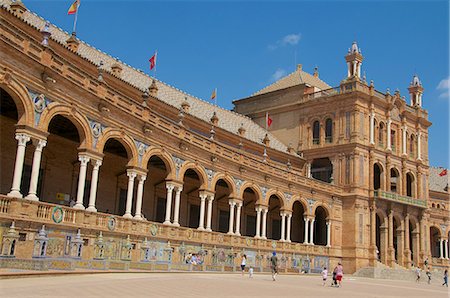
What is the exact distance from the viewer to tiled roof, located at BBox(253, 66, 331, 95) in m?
58.7

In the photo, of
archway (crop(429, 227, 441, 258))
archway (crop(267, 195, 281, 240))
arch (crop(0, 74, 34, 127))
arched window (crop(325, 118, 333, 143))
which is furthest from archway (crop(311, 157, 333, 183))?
arch (crop(0, 74, 34, 127))

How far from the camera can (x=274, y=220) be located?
1923 inches

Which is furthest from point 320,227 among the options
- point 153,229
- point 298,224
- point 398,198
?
point 153,229

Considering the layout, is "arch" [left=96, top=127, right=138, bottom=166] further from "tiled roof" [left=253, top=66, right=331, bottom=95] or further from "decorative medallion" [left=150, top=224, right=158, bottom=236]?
"tiled roof" [left=253, top=66, right=331, bottom=95]

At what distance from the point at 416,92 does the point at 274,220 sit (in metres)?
25.1

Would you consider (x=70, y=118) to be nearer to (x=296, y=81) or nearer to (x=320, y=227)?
(x=320, y=227)

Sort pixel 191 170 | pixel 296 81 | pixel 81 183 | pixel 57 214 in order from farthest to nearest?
pixel 296 81
pixel 191 170
pixel 81 183
pixel 57 214

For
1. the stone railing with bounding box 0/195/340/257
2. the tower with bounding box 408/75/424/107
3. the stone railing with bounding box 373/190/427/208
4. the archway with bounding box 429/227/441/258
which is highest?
the tower with bounding box 408/75/424/107

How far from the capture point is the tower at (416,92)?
6050cm

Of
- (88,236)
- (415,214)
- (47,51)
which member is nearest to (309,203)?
(415,214)

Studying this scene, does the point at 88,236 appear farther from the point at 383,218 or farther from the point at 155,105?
the point at 383,218

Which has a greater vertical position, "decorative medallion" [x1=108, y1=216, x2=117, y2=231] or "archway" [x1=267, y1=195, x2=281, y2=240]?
"archway" [x1=267, y1=195, x2=281, y2=240]

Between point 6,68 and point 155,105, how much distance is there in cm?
1899

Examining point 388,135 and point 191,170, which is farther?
point 388,135
